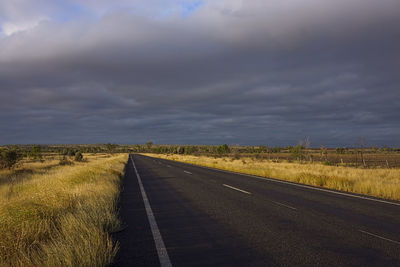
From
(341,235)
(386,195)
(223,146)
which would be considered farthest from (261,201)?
(223,146)

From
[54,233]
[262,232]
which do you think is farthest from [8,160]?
[262,232]

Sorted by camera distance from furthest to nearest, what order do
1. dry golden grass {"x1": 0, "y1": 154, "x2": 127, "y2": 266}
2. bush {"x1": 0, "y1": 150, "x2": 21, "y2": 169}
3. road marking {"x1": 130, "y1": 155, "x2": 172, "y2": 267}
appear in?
bush {"x1": 0, "y1": 150, "x2": 21, "y2": 169} < road marking {"x1": 130, "y1": 155, "x2": 172, "y2": 267} < dry golden grass {"x1": 0, "y1": 154, "x2": 127, "y2": 266}

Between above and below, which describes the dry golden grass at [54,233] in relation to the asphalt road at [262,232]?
above

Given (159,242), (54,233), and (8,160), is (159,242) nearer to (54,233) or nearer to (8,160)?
(54,233)

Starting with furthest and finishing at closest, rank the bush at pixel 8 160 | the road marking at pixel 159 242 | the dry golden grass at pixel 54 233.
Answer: the bush at pixel 8 160 → the road marking at pixel 159 242 → the dry golden grass at pixel 54 233

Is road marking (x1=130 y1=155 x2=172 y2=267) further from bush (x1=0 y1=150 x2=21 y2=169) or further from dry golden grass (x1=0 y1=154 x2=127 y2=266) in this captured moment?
bush (x1=0 y1=150 x2=21 y2=169)

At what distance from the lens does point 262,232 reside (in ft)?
18.5

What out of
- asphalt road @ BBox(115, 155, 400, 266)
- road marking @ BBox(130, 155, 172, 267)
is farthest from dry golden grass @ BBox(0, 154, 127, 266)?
road marking @ BBox(130, 155, 172, 267)

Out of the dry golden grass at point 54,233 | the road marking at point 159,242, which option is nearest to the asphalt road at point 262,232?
the road marking at point 159,242

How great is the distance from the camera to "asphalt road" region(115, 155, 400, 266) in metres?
4.30

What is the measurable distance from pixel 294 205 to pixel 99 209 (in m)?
5.57

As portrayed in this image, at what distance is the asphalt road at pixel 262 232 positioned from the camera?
4297mm

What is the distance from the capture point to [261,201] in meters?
9.07

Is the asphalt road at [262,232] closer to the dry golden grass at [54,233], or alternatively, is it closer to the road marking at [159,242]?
the road marking at [159,242]
